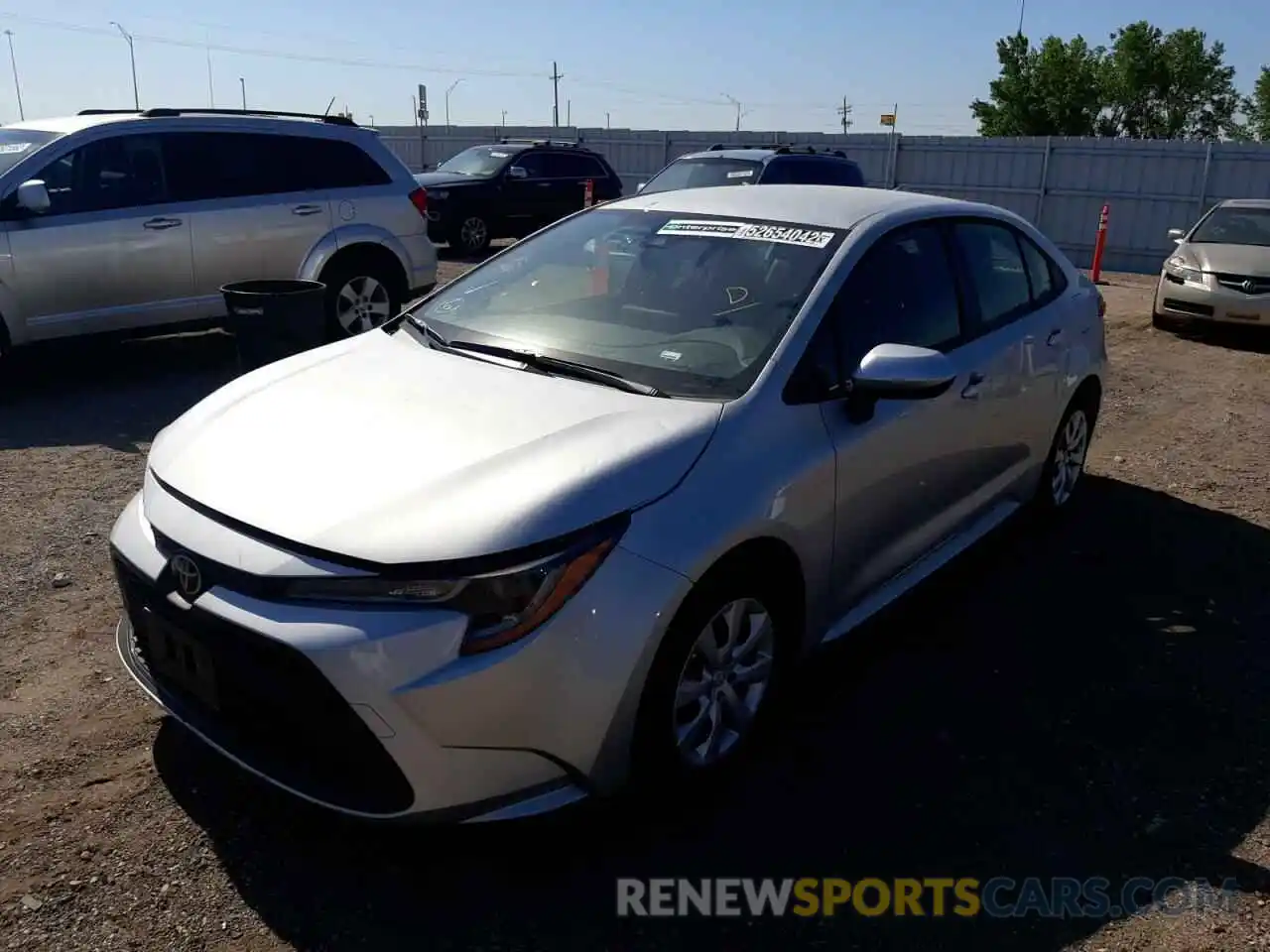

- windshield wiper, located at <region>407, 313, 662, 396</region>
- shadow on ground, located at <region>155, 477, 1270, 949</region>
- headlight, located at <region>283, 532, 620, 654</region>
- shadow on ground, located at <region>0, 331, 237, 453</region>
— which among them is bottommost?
shadow on ground, located at <region>155, 477, 1270, 949</region>

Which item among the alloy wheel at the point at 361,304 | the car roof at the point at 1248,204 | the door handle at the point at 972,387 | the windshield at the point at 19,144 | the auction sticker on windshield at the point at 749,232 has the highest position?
the windshield at the point at 19,144

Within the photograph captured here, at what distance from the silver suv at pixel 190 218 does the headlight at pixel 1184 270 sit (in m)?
7.73

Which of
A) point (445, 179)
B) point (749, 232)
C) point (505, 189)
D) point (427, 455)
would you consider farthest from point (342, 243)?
point (505, 189)

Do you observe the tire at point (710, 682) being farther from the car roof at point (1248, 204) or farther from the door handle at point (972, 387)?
the car roof at point (1248, 204)

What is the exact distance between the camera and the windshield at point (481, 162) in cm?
1644

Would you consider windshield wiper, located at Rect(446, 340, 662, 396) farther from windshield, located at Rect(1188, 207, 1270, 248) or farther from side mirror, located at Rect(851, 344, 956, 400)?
windshield, located at Rect(1188, 207, 1270, 248)

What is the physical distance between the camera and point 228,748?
2.62 meters

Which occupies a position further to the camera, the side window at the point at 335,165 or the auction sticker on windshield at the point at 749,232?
the side window at the point at 335,165

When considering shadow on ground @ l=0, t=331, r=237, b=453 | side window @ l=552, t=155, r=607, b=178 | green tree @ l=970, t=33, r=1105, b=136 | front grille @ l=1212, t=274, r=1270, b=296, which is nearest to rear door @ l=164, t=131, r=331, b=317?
shadow on ground @ l=0, t=331, r=237, b=453

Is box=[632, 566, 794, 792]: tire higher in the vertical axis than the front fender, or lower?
lower

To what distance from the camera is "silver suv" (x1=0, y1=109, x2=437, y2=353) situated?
7.21 meters

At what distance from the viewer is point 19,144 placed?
7.40 meters

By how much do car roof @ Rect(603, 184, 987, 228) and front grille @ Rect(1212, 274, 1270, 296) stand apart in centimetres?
778

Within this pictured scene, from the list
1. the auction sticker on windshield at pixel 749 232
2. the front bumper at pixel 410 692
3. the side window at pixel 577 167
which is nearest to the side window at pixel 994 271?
Answer: the auction sticker on windshield at pixel 749 232
